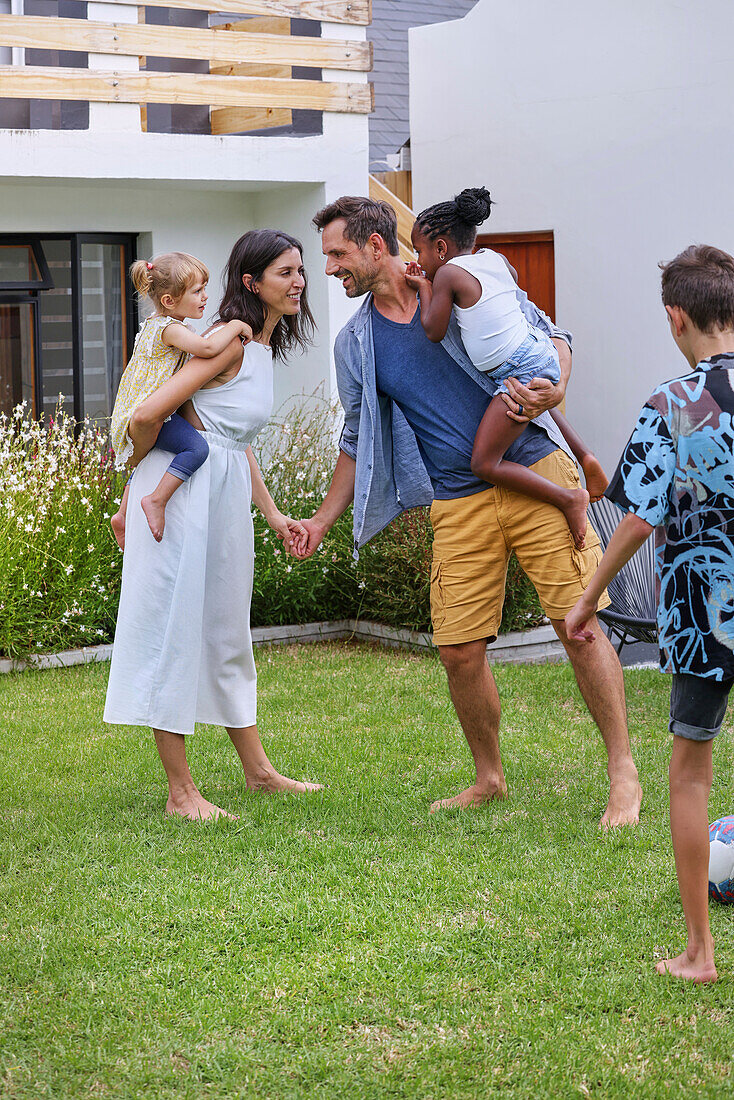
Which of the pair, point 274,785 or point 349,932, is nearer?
point 349,932

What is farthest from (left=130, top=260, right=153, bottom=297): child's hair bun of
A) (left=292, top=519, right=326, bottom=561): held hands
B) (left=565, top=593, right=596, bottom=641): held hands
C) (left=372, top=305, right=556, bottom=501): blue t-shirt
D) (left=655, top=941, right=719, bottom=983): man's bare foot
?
(left=655, top=941, right=719, bottom=983): man's bare foot

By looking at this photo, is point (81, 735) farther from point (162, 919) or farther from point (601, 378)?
point (601, 378)

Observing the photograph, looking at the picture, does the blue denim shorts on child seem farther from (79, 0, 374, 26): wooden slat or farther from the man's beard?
(79, 0, 374, 26): wooden slat

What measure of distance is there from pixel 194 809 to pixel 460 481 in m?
1.64

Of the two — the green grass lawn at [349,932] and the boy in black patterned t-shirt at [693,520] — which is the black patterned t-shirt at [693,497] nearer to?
the boy in black patterned t-shirt at [693,520]

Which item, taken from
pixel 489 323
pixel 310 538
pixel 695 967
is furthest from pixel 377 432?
pixel 695 967

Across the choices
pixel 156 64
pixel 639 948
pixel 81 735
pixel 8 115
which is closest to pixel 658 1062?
pixel 639 948

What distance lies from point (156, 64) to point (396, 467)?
27.0 feet

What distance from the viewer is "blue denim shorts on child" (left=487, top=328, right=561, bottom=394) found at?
15.7ft

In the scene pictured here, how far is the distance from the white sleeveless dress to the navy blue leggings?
0.18 ft

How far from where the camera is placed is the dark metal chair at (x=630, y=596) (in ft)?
23.8

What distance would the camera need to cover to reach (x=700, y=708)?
3.31m

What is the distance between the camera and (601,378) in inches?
489

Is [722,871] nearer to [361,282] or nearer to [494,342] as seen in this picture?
[494,342]
